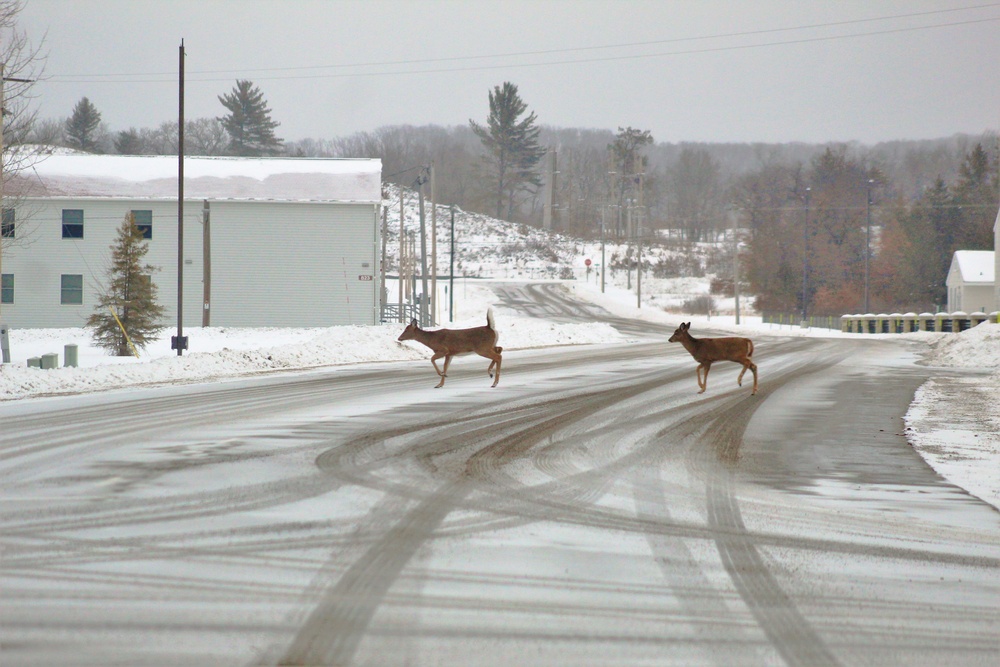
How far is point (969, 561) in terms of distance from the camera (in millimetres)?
7074

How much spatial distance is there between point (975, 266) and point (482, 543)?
76.3 m

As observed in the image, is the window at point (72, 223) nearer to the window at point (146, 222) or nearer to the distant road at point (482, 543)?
the window at point (146, 222)

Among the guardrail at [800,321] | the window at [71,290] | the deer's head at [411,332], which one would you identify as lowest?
the guardrail at [800,321]

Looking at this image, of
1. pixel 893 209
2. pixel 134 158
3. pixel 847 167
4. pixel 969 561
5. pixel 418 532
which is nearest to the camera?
pixel 969 561

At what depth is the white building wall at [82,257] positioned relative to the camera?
50.6 m

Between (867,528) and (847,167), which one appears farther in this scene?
(847,167)

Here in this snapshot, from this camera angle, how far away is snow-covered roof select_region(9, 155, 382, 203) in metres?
52.0

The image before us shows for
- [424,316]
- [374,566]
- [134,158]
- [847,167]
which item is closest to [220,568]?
[374,566]

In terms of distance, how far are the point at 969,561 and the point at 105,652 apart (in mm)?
5628

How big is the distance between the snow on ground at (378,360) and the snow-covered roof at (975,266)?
23.0 m

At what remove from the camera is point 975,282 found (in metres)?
72.9

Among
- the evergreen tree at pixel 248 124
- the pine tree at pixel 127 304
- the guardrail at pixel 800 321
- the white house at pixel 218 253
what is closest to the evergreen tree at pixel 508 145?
the evergreen tree at pixel 248 124

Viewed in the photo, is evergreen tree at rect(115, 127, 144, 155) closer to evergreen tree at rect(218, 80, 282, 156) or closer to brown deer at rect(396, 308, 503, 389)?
evergreen tree at rect(218, 80, 282, 156)

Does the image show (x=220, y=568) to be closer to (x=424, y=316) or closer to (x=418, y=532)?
(x=418, y=532)
